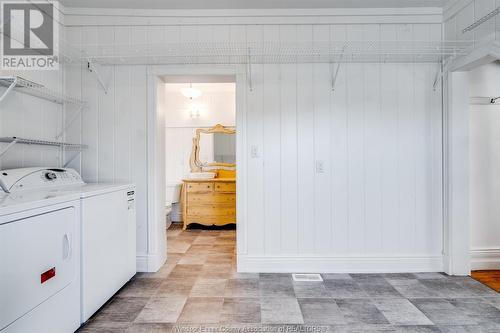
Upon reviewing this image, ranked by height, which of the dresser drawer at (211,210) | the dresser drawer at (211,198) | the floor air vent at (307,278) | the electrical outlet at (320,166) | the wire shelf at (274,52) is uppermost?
the wire shelf at (274,52)

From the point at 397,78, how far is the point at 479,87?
2.82 ft

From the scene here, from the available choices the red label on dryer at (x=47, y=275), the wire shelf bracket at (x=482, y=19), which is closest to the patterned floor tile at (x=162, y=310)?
the red label on dryer at (x=47, y=275)

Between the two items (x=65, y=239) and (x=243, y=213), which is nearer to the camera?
(x=65, y=239)

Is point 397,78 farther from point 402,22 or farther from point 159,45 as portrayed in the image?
point 159,45

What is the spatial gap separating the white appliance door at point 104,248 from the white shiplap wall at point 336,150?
3.46 ft

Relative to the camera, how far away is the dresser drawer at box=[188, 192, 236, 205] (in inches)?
177

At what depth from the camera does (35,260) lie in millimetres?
1426

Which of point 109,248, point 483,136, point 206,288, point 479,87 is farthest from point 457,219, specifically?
point 109,248

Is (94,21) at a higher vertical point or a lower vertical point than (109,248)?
higher

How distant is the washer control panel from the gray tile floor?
0.98m

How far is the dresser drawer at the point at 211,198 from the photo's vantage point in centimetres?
450

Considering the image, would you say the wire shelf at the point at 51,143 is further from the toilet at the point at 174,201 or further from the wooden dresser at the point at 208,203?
the toilet at the point at 174,201

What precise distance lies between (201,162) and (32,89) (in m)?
2.86

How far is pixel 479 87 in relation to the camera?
9.45 feet
